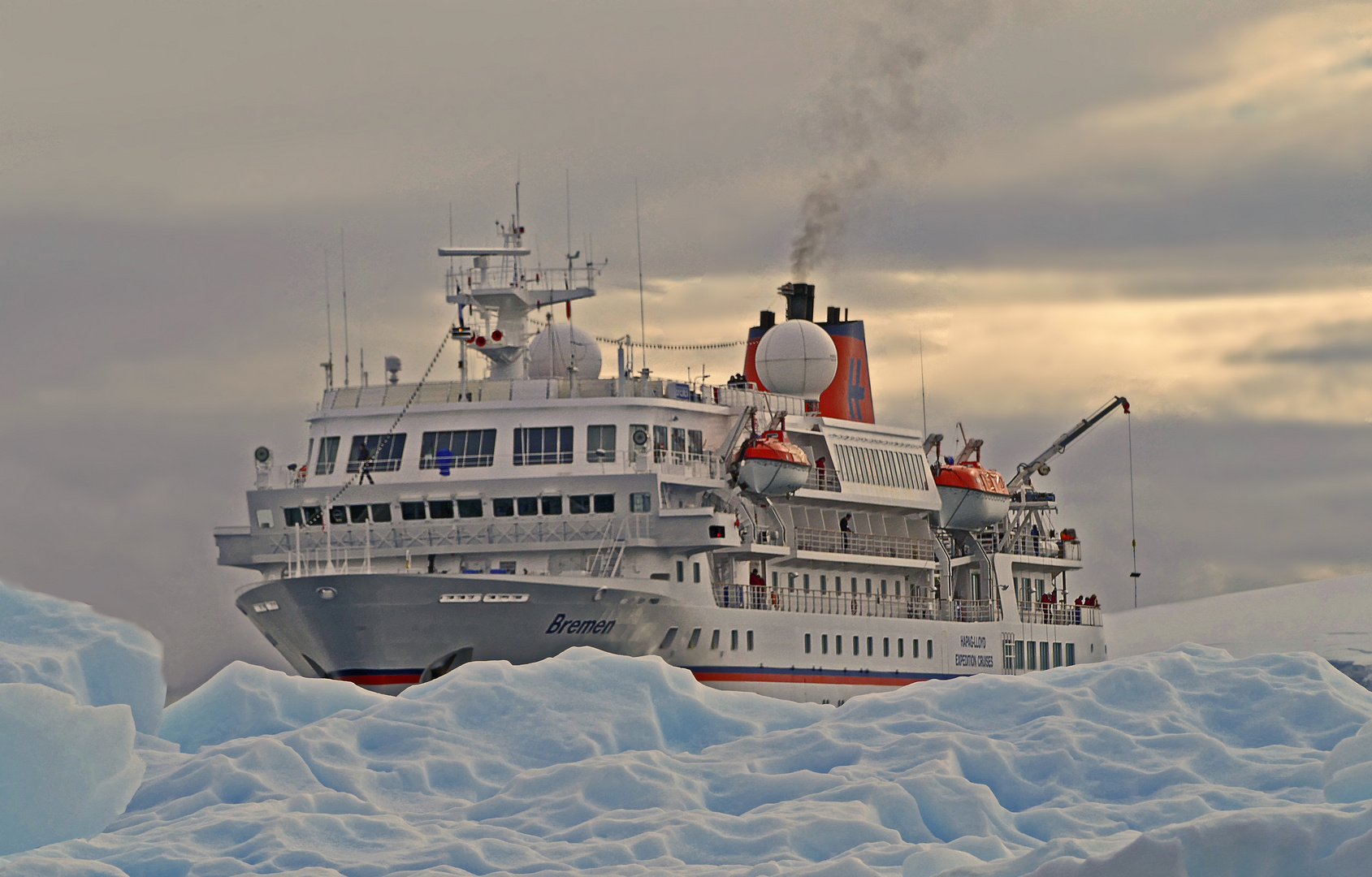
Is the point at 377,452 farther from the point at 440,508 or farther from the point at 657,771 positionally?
the point at 657,771

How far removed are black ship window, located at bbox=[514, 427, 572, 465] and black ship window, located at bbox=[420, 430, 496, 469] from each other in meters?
0.67

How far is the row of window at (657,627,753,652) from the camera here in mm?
49719

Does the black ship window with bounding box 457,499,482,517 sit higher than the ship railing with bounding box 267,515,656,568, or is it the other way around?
the black ship window with bounding box 457,499,482,517

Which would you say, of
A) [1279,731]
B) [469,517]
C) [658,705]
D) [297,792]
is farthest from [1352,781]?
[469,517]

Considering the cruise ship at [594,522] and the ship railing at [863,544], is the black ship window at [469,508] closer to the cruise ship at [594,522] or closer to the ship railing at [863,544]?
the cruise ship at [594,522]

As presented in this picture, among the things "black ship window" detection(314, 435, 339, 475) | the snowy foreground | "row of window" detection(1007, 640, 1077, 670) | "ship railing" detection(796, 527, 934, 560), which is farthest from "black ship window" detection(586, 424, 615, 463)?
"row of window" detection(1007, 640, 1077, 670)

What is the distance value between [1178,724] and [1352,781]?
6.17 metres

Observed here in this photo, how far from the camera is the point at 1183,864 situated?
24.3 m

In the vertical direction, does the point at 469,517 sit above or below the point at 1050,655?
above

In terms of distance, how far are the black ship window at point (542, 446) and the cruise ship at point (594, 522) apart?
0.06 meters

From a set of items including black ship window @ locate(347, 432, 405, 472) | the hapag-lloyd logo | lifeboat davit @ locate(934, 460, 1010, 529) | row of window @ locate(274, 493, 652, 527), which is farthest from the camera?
lifeboat davit @ locate(934, 460, 1010, 529)

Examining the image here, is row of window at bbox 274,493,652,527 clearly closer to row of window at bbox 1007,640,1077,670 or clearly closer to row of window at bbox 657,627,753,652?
row of window at bbox 657,627,753,652

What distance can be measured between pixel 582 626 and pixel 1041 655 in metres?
24.1

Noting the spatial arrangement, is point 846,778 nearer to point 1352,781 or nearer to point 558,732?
point 558,732
